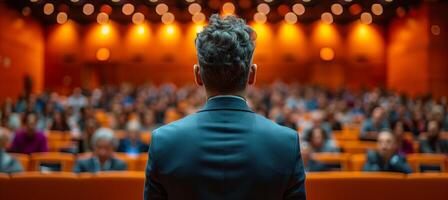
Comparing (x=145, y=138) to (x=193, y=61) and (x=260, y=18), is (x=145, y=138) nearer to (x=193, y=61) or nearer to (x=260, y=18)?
(x=260, y=18)

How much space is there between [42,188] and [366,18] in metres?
19.4

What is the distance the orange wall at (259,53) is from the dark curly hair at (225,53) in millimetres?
20080

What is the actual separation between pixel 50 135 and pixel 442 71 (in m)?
13.8

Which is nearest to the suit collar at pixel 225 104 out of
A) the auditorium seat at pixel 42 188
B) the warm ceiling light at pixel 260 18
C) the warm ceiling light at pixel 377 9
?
the auditorium seat at pixel 42 188

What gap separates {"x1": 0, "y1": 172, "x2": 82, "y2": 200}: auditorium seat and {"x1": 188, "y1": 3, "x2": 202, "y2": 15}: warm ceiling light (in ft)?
57.0

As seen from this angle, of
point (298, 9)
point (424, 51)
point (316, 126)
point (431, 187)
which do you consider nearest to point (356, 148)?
point (316, 126)

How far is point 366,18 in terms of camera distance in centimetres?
2077

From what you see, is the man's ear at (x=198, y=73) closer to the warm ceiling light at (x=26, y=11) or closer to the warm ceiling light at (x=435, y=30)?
the warm ceiling light at (x=435, y=30)

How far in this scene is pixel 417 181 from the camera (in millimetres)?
3355

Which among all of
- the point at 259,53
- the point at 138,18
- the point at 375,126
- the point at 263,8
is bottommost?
the point at 375,126

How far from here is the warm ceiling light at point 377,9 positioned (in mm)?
18906

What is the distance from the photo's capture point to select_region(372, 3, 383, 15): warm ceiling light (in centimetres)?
1891

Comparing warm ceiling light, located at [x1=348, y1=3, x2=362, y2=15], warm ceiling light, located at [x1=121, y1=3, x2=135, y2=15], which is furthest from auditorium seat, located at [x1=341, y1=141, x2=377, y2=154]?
warm ceiling light, located at [x1=121, y1=3, x2=135, y2=15]

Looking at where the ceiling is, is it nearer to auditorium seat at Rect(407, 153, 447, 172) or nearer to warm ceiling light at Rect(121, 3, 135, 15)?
warm ceiling light at Rect(121, 3, 135, 15)
